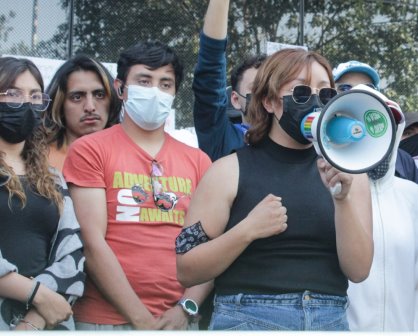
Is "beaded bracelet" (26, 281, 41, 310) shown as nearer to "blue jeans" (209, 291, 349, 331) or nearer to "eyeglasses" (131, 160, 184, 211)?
"eyeglasses" (131, 160, 184, 211)

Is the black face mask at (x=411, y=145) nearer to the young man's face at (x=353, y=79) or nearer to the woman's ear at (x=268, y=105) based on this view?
the young man's face at (x=353, y=79)

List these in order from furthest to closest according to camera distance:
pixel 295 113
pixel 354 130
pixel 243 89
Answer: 1. pixel 243 89
2. pixel 295 113
3. pixel 354 130

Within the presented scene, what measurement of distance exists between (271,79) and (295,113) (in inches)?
6.9

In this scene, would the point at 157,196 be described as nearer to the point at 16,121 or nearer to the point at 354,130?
the point at 16,121

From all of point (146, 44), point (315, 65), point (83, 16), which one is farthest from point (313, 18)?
point (315, 65)

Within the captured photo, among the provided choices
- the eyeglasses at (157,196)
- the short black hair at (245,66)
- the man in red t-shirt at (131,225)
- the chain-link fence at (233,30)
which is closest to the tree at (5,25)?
the chain-link fence at (233,30)

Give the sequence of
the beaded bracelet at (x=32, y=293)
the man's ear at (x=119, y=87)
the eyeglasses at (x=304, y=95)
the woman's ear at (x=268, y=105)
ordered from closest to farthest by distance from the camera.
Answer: the eyeglasses at (x=304, y=95) → the woman's ear at (x=268, y=105) → the beaded bracelet at (x=32, y=293) → the man's ear at (x=119, y=87)

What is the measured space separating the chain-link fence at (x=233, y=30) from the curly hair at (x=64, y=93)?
8.69 feet

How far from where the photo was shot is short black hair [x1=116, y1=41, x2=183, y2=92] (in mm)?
3611

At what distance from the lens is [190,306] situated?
10.5ft

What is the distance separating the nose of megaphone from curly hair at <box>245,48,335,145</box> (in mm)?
290

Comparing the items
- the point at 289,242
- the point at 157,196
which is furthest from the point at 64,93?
the point at 289,242

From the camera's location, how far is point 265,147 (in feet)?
9.44

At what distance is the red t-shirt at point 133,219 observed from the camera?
3.22 meters
